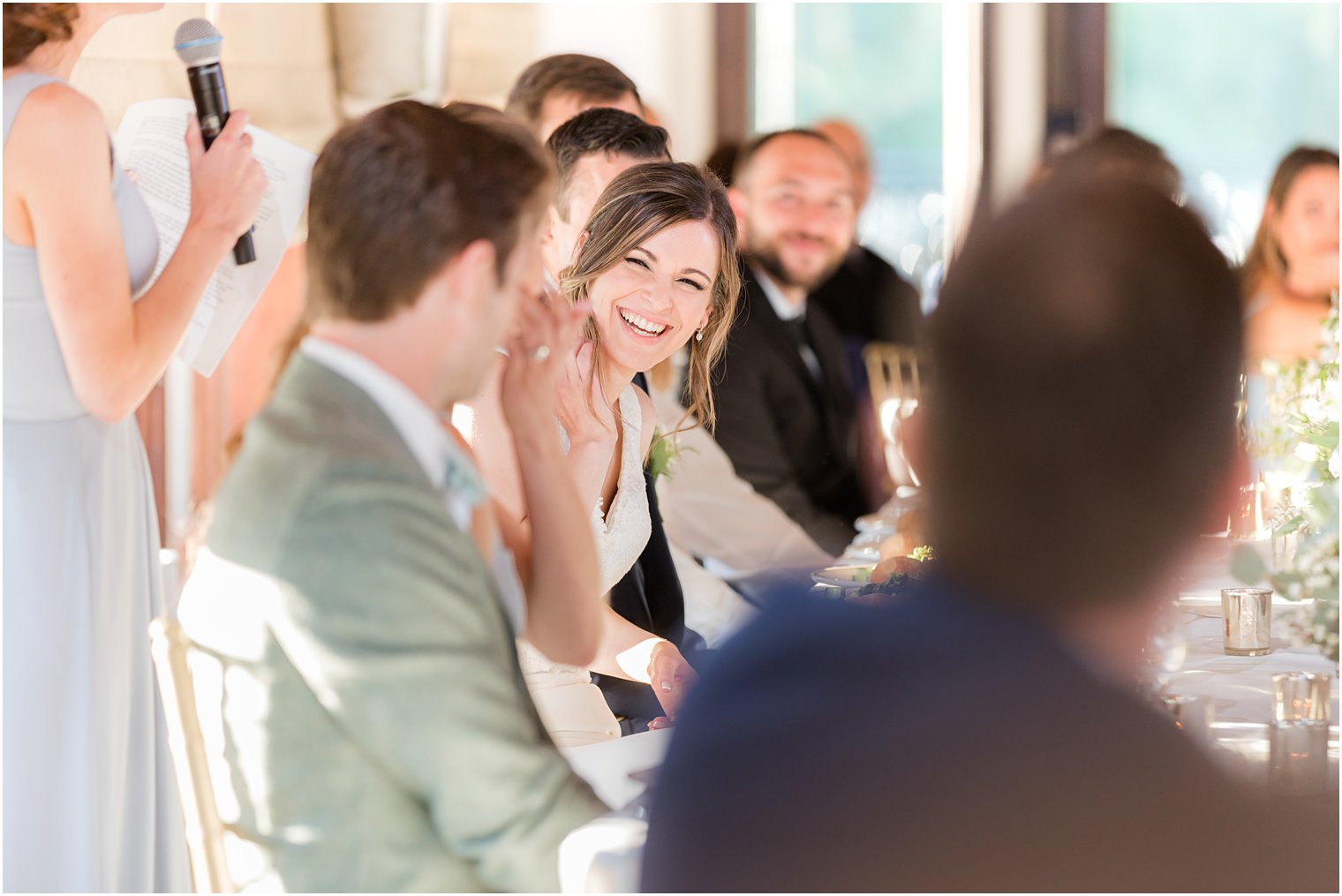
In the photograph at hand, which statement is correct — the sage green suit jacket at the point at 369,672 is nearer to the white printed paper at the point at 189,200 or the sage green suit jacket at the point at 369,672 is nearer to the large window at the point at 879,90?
the white printed paper at the point at 189,200

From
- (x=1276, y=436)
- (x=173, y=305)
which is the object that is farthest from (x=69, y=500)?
(x=1276, y=436)

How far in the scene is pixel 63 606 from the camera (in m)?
1.81

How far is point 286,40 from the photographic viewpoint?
4.55 m

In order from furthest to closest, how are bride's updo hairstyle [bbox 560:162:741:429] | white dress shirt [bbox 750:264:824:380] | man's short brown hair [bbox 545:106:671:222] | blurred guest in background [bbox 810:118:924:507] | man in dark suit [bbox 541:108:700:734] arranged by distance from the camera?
blurred guest in background [bbox 810:118:924:507] < white dress shirt [bbox 750:264:824:380] < man's short brown hair [bbox 545:106:671:222] < man in dark suit [bbox 541:108:700:734] < bride's updo hairstyle [bbox 560:162:741:429]

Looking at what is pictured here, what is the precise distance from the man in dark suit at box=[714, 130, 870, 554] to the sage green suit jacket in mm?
2474

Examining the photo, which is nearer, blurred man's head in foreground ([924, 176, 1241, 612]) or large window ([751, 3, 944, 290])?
blurred man's head in foreground ([924, 176, 1241, 612])

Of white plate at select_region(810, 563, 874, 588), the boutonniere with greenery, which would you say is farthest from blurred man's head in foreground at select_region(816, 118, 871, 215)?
white plate at select_region(810, 563, 874, 588)

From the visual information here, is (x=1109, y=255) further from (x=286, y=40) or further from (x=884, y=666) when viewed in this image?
(x=286, y=40)

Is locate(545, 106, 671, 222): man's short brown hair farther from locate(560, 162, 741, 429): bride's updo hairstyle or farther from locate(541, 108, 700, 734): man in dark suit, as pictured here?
locate(560, 162, 741, 429): bride's updo hairstyle

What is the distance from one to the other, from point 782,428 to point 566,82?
149 centimetres

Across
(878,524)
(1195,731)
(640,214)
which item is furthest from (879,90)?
(1195,731)

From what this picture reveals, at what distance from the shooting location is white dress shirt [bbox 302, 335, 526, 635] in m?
1.07

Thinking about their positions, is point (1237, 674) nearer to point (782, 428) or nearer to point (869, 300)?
point (782, 428)

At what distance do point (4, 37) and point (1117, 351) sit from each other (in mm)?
1474
